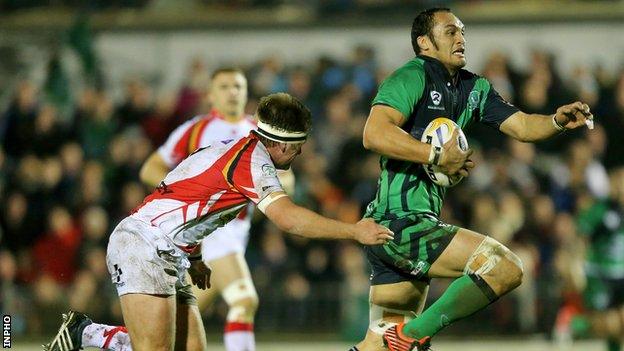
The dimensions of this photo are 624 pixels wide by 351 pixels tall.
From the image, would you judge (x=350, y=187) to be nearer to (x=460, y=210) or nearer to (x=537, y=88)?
(x=460, y=210)

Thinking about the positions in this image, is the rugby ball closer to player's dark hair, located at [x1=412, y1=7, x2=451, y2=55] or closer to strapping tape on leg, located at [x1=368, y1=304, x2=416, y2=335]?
player's dark hair, located at [x1=412, y1=7, x2=451, y2=55]

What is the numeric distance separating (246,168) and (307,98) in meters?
8.49

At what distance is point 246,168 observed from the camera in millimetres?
6504

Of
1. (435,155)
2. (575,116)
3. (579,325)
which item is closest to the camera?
(435,155)

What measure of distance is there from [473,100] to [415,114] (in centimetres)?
49

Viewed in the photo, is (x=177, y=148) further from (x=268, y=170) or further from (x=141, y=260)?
(x=268, y=170)

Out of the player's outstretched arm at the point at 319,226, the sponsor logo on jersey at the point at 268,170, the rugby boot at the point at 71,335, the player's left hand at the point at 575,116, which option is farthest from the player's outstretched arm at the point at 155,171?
the player's left hand at the point at 575,116

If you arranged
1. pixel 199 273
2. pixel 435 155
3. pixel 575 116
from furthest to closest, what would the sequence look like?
pixel 199 273
pixel 575 116
pixel 435 155

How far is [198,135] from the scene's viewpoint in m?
9.52

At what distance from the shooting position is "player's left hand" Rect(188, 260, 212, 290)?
754 centimetres

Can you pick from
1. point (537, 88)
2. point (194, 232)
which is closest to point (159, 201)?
point (194, 232)

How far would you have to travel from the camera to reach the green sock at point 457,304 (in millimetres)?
6770

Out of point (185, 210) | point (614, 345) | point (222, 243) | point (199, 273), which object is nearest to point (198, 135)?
point (222, 243)

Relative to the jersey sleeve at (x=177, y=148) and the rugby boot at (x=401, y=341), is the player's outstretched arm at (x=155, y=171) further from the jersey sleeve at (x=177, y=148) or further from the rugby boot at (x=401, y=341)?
the rugby boot at (x=401, y=341)
